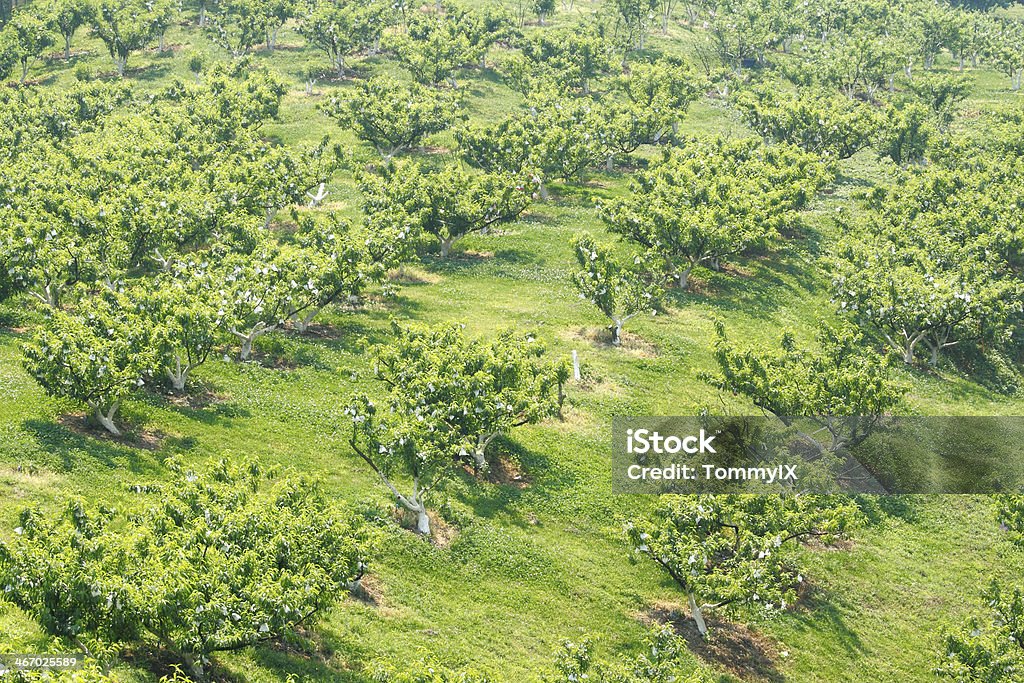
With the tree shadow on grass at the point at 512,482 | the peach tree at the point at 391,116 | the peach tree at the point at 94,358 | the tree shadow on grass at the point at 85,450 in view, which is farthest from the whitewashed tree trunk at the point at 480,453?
the peach tree at the point at 391,116

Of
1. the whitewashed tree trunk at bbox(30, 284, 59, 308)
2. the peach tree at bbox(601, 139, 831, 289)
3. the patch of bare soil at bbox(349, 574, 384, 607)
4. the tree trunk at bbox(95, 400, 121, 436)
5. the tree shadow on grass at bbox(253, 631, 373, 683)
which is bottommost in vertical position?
the patch of bare soil at bbox(349, 574, 384, 607)

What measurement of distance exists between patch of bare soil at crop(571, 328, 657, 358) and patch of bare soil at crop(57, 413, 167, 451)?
85.1ft

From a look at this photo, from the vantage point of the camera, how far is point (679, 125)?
11244 cm

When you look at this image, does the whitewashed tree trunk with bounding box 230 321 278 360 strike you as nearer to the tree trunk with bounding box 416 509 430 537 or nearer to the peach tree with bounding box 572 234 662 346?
the tree trunk with bounding box 416 509 430 537

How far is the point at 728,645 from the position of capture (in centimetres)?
4209

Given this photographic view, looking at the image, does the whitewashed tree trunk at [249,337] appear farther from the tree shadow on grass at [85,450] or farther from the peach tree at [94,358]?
the tree shadow on grass at [85,450]

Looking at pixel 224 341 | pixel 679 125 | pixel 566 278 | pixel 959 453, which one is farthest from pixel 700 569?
pixel 679 125

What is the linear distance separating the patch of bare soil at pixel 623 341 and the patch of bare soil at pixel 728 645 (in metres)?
22.3

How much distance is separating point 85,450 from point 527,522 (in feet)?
59.2

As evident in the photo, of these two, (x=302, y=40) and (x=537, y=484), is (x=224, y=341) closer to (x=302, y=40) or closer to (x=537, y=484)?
(x=537, y=484)

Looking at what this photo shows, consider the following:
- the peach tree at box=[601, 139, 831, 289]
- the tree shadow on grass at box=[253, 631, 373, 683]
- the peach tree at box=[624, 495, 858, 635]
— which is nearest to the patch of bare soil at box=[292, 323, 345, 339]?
the peach tree at box=[601, 139, 831, 289]

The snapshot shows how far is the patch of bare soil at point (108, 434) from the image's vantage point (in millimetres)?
46625

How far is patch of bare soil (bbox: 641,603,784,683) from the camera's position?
4069cm

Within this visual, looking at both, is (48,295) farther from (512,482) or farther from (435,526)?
(512,482)
